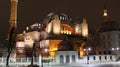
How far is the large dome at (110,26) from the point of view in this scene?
6649cm

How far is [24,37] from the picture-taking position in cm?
6938

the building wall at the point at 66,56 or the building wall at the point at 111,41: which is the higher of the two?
the building wall at the point at 111,41

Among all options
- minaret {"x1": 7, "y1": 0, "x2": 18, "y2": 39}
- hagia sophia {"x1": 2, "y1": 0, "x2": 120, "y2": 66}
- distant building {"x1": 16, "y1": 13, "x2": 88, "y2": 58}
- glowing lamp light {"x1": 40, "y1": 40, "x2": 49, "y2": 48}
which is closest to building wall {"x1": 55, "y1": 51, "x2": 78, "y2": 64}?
hagia sophia {"x1": 2, "y1": 0, "x2": 120, "y2": 66}

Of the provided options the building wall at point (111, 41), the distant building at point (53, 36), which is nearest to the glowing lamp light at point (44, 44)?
the distant building at point (53, 36)

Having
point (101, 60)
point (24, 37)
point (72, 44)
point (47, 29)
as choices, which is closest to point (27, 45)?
point (24, 37)

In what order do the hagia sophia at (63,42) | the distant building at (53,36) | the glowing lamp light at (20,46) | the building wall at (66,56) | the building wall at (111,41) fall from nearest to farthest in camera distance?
the building wall at (66,56)
the hagia sophia at (63,42)
the distant building at (53,36)
the building wall at (111,41)
the glowing lamp light at (20,46)

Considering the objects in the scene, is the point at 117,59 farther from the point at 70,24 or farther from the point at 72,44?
the point at 70,24

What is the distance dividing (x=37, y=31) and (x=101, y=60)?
2221 cm

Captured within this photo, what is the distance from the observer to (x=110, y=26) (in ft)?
223

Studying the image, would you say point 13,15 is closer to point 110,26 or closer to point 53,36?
point 53,36

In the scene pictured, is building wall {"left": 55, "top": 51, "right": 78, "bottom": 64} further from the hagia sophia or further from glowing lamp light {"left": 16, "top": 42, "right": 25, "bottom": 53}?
glowing lamp light {"left": 16, "top": 42, "right": 25, "bottom": 53}

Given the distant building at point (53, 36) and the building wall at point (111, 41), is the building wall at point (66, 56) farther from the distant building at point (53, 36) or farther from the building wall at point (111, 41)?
the building wall at point (111, 41)

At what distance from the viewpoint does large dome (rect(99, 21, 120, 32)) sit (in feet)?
218

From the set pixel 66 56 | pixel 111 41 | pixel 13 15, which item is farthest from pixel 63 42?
pixel 13 15
